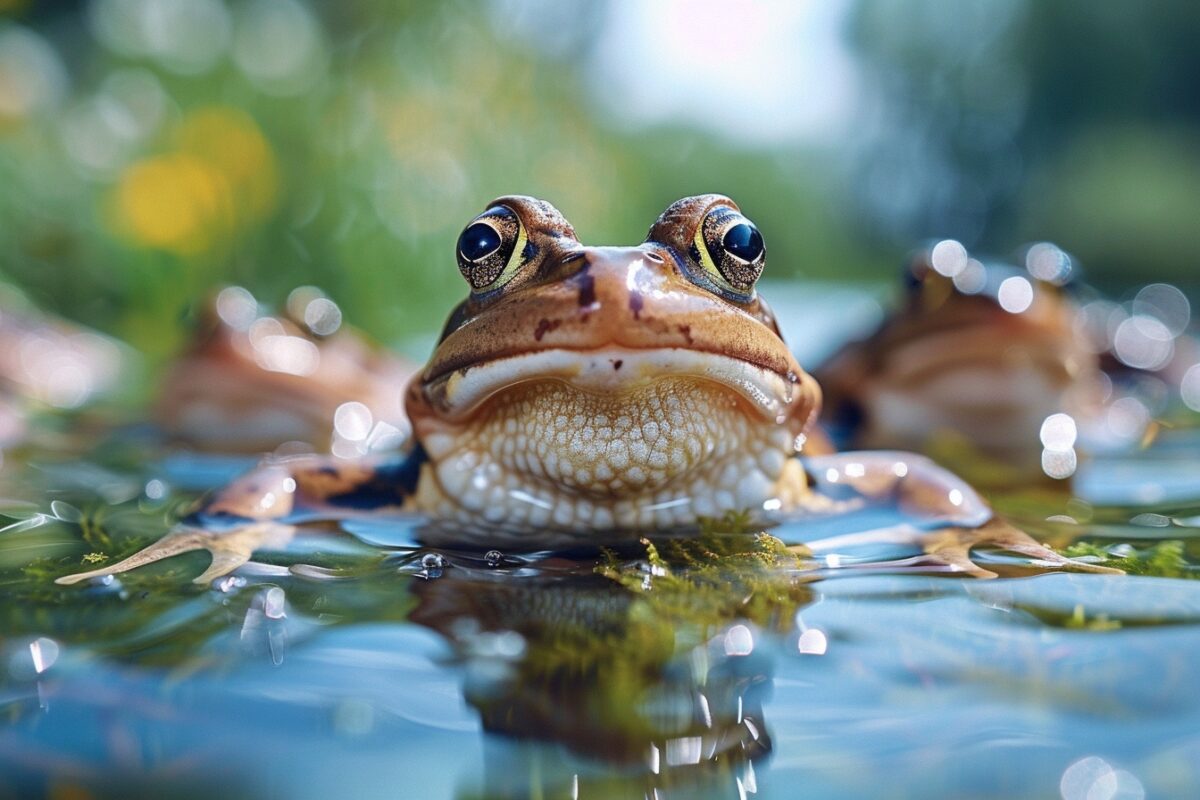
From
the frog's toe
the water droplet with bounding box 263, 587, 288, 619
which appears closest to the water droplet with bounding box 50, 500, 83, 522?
the water droplet with bounding box 263, 587, 288, 619

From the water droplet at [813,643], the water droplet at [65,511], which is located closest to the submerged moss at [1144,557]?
the water droplet at [813,643]

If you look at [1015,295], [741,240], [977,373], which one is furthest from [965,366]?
[741,240]

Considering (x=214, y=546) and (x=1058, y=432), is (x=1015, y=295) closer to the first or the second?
(x=1058, y=432)

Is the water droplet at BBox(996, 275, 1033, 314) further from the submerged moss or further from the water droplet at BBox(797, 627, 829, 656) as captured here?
the water droplet at BBox(797, 627, 829, 656)

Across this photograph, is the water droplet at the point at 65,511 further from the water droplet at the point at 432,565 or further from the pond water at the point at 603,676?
the water droplet at the point at 432,565

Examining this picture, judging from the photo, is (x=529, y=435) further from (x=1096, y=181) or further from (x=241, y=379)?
(x=1096, y=181)

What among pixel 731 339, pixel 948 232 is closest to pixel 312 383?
pixel 731 339
